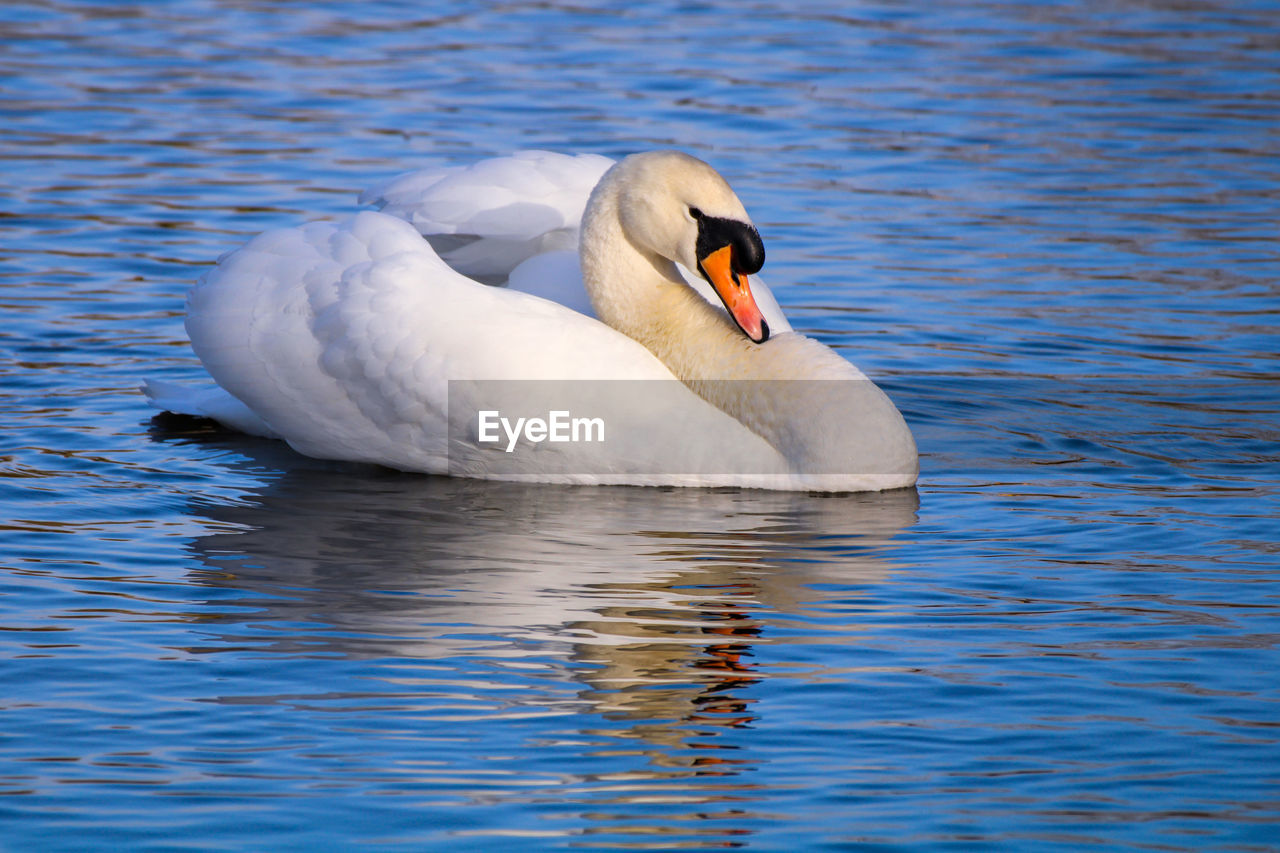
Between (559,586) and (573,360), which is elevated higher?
(573,360)

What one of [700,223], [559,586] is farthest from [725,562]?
[700,223]

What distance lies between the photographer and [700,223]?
25.7 ft

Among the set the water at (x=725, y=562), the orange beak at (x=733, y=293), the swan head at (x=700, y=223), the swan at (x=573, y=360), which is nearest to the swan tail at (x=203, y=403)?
the water at (x=725, y=562)

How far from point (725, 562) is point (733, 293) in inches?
52.5

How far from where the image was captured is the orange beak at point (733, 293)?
25.6 ft

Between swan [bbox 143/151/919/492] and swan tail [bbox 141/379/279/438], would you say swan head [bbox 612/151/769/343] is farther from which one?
swan tail [bbox 141/379/279/438]

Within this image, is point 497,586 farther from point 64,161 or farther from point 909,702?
point 64,161

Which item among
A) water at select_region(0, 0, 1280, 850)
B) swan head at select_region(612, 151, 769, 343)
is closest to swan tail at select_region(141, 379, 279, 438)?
water at select_region(0, 0, 1280, 850)

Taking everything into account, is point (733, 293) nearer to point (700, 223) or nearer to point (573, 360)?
point (700, 223)

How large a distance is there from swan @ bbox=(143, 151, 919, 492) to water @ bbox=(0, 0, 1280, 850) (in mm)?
200

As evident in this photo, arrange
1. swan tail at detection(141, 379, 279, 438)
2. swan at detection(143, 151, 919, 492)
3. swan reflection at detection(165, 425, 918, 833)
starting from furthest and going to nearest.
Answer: swan tail at detection(141, 379, 279, 438), swan at detection(143, 151, 919, 492), swan reflection at detection(165, 425, 918, 833)

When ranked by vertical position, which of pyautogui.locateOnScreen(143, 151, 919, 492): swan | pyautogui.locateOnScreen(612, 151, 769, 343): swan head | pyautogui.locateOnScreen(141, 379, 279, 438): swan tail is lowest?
pyautogui.locateOnScreen(141, 379, 279, 438): swan tail

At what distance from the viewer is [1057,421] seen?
895 centimetres

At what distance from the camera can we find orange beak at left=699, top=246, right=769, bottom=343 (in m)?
7.79
